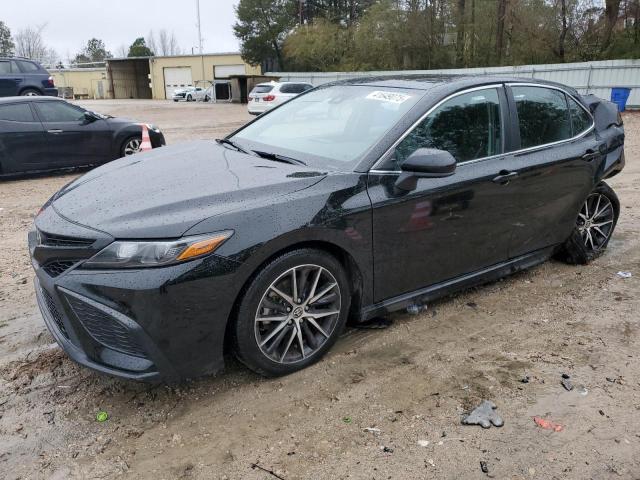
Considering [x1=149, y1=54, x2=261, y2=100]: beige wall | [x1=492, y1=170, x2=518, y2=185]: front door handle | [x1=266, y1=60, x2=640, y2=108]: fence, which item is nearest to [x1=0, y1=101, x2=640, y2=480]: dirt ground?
[x1=492, y1=170, x2=518, y2=185]: front door handle

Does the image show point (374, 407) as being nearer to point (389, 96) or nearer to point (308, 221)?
point (308, 221)

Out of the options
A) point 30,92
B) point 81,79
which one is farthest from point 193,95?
point 30,92

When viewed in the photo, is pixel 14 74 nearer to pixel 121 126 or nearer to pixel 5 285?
pixel 121 126

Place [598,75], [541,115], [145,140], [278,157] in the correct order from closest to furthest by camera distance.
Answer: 1. [278,157]
2. [541,115]
3. [145,140]
4. [598,75]

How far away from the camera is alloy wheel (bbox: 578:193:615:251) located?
486 cm

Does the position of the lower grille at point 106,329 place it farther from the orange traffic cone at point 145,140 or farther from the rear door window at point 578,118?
the orange traffic cone at point 145,140

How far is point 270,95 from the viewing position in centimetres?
2242

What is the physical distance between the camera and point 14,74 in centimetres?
1761

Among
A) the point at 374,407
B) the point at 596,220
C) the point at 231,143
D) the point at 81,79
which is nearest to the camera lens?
the point at 374,407

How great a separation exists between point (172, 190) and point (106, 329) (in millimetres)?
815

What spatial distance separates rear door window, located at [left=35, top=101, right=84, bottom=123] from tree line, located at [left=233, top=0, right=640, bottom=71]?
72.4 ft

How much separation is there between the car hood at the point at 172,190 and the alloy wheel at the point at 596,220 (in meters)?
2.89

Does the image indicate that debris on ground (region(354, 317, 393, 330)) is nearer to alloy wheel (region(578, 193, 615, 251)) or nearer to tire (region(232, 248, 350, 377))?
tire (region(232, 248, 350, 377))

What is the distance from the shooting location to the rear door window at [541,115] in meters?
4.09
